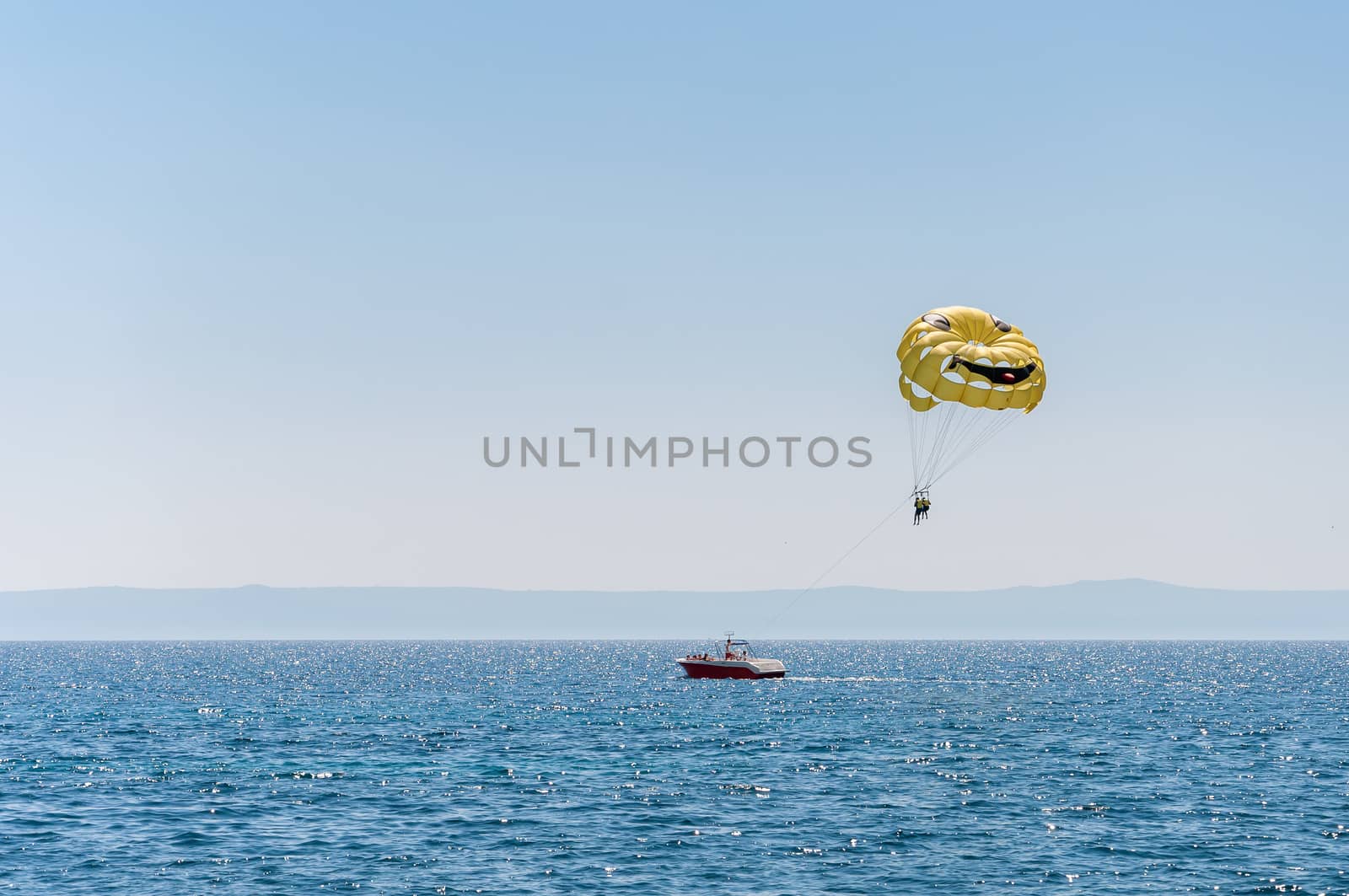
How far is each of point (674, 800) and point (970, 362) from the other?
24.4 m

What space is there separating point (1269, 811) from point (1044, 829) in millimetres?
11924

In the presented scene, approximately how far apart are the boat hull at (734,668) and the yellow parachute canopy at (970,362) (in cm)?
7830

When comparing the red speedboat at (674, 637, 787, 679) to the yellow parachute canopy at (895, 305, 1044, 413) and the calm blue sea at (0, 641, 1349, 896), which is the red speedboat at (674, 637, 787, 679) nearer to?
the calm blue sea at (0, 641, 1349, 896)

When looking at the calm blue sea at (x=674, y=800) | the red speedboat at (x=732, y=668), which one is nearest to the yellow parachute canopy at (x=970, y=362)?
the calm blue sea at (x=674, y=800)

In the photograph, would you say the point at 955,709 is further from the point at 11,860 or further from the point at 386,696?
the point at 11,860

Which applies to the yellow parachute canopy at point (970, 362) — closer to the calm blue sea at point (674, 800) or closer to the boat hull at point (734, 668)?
the calm blue sea at point (674, 800)

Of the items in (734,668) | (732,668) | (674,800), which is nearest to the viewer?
(674,800)

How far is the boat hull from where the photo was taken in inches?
5217

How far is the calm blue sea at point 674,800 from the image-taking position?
4044 cm

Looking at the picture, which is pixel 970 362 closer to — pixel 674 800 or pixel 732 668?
pixel 674 800

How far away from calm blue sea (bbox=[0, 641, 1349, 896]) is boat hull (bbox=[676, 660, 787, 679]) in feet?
84.5

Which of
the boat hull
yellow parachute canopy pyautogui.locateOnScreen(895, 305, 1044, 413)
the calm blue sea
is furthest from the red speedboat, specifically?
yellow parachute canopy pyautogui.locateOnScreen(895, 305, 1044, 413)

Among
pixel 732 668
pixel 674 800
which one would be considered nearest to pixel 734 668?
pixel 732 668

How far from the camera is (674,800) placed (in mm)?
54312
